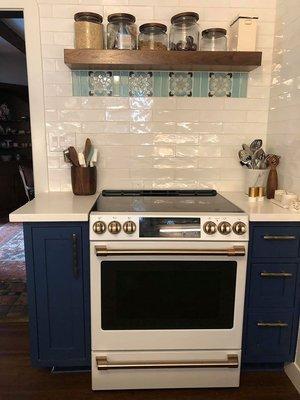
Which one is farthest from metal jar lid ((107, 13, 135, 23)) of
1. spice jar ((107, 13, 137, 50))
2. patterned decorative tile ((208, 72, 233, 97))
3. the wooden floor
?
the wooden floor

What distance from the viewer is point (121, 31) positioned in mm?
1851

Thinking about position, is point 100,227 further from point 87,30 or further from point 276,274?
point 87,30

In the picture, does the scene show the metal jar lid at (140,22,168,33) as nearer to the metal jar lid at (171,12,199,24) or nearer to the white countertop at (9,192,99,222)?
the metal jar lid at (171,12,199,24)

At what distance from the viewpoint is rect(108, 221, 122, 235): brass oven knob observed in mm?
1529

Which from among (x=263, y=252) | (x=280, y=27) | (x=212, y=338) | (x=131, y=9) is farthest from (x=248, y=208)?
(x=131, y=9)

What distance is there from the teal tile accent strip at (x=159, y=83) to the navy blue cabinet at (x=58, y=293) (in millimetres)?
975

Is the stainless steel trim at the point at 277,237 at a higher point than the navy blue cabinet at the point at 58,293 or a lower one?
higher

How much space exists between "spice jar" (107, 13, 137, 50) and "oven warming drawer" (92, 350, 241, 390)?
1705 millimetres

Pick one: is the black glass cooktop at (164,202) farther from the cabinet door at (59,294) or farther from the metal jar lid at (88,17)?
the metal jar lid at (88,17)

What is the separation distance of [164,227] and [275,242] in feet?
1.93

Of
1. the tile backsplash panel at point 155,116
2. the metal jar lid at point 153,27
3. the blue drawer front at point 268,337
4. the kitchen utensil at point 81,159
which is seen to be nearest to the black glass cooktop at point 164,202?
the tile backsplash panel at point 155,116

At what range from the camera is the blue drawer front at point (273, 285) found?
1.66 meters

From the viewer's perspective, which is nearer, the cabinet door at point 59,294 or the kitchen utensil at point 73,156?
the cabinet door at point 59,294

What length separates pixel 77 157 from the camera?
1996mm
